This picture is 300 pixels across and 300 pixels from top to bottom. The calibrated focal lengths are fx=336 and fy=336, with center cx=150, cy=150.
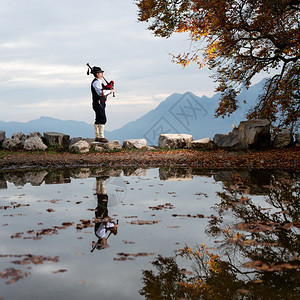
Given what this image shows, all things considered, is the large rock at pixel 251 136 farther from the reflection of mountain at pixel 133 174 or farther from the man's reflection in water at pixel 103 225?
the man's reflection in water at pixel 103 225

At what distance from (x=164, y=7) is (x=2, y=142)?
41.0 feet

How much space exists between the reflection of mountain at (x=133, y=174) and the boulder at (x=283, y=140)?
28.6 ft

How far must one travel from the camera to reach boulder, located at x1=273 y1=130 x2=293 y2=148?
61.7 feet

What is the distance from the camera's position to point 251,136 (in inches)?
699

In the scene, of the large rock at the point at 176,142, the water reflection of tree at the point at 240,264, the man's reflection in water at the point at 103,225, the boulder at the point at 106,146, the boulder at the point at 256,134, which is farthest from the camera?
the large rock at the point at 176,142

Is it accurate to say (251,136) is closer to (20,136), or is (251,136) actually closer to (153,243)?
(20,136)

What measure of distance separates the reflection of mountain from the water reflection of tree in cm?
242

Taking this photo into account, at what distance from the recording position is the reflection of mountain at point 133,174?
27.6 feet

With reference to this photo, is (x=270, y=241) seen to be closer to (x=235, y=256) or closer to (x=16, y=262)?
(x=235, y=256)

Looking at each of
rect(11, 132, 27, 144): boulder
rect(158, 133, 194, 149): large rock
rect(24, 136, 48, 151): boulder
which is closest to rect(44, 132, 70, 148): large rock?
rect(24, 136, 48, 151): boulder

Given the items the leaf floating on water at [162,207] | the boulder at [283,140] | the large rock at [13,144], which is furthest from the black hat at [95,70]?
the leaf floating on water at [162,207]

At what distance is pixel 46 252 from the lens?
4.08 m

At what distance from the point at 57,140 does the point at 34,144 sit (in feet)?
4.58

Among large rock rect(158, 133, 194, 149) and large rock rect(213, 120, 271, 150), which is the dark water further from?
large rock rect(158, 133, 194, 149)
